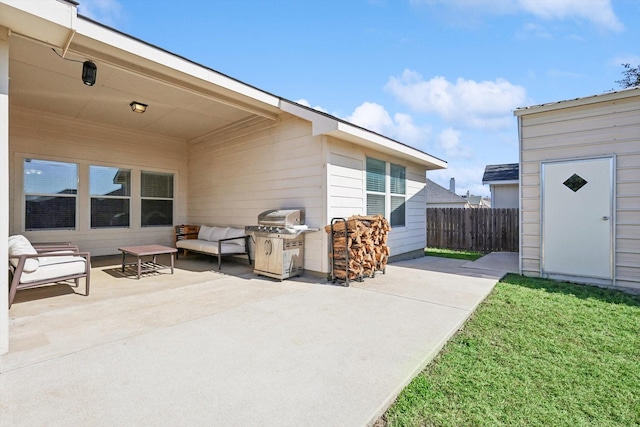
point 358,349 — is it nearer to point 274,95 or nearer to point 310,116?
point 310,116

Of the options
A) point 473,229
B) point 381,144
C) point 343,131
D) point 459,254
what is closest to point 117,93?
point 343,131

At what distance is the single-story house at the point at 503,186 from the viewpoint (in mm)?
12812

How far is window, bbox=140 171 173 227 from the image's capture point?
7840 mm

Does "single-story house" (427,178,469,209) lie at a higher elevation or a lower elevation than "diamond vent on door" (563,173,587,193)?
higher

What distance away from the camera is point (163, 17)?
5465 mm

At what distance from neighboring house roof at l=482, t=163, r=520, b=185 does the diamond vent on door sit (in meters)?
8.29

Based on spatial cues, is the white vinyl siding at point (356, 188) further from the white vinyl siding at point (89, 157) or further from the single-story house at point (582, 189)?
the white vinyl siding at point (89, 157)

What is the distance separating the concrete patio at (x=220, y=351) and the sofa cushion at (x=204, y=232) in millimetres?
2778

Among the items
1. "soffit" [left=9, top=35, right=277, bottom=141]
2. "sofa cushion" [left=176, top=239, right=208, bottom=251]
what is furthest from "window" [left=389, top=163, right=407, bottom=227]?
"sofa cushion" [left=176, top=239, right=208, bottom=251]

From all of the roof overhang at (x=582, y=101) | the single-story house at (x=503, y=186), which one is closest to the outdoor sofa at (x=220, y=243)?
the roof overhang at (x=582, y=101)

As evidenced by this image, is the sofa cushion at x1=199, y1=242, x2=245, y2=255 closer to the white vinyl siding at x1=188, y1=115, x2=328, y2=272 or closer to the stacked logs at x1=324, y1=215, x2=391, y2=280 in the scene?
the white vinyl siding at x1=188, y1=115, x2=328, y2=272

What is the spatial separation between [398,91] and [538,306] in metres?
24.3

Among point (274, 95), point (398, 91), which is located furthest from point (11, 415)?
point (398, 91)

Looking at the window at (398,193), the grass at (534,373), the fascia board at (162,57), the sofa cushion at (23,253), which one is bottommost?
the grass at (534,373)
